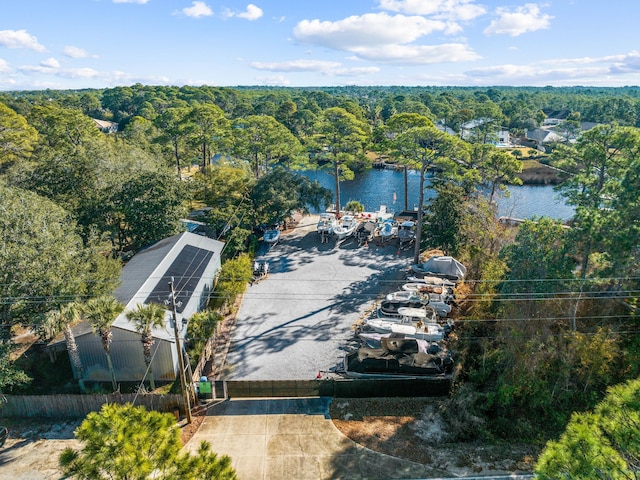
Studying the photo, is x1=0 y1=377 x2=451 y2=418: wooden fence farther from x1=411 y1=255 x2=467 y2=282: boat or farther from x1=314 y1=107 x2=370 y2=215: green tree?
x1=314 y1=107 x2=370 y2=215: green tree

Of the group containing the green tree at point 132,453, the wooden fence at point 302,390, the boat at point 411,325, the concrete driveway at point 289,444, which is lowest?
the concrete driveway at point 289,444

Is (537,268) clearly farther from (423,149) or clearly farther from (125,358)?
(125,358)

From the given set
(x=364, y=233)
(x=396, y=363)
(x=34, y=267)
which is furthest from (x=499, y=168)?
(x=34, y=267)

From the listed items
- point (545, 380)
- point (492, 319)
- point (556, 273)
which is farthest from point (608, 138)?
point (545, 380)

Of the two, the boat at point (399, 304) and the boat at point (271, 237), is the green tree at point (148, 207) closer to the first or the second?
the boat at point (271, 237)

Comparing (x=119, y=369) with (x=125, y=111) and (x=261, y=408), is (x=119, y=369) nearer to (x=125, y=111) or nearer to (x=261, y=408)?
(x=261, y=408)

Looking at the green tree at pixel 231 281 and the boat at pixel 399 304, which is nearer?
the boat at pixel 399 304

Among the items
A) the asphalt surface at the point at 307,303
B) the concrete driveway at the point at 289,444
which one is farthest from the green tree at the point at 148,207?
the concrete driveway at the point at 289,444
